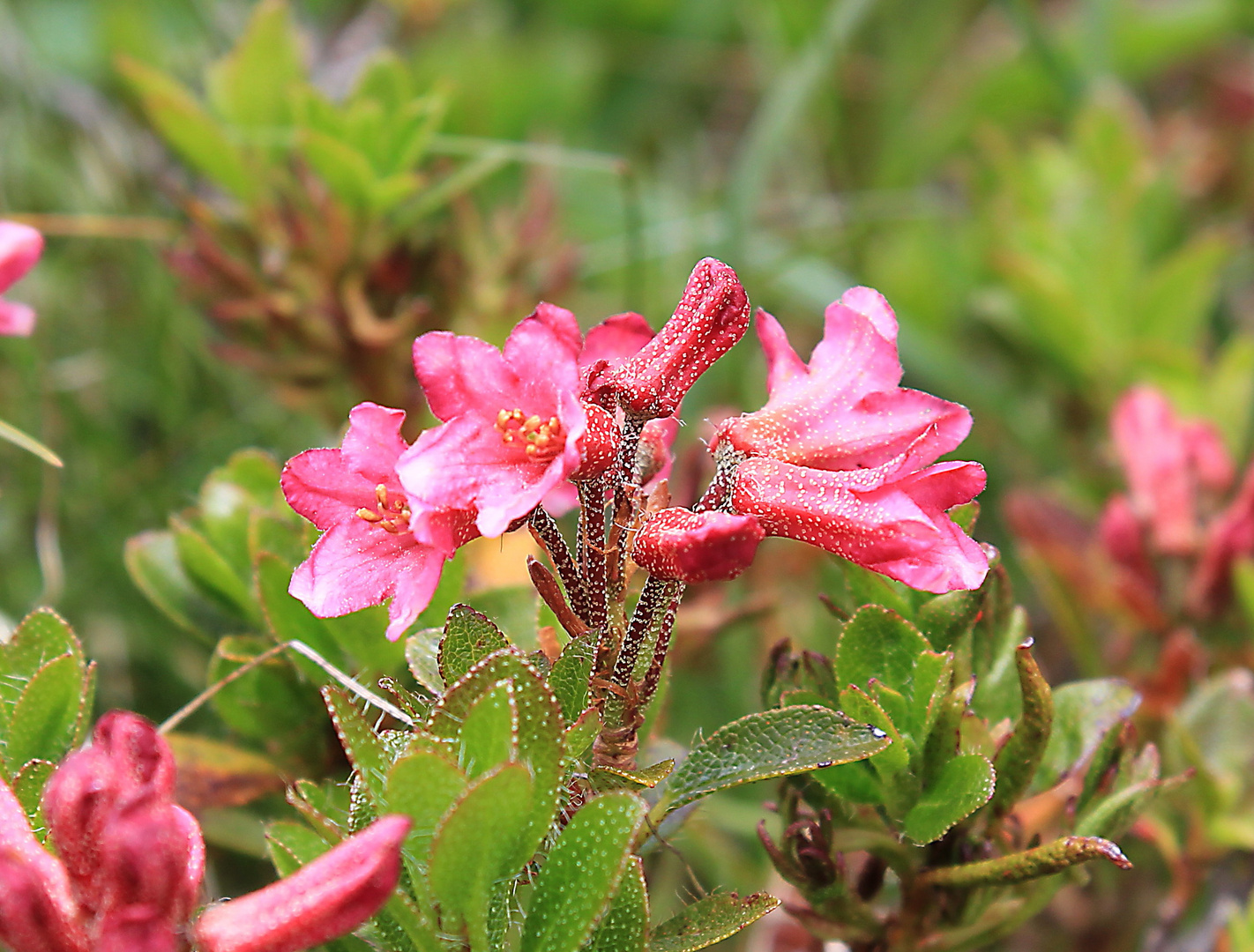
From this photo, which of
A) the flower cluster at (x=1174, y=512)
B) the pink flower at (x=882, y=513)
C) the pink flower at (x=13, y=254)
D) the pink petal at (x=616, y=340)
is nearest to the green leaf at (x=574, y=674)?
the pink flower at (x=882, y=513)

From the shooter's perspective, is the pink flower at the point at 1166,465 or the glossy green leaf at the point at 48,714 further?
the pink flower at the point at 1166,465

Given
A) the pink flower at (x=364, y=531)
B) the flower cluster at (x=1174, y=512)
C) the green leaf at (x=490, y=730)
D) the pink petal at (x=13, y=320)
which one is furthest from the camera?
the flower cluster at (x=1174, y=512)

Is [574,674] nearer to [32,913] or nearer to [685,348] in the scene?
[685,348]

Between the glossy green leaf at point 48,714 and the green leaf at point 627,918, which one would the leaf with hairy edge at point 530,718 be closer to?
the green leaf at point 627,918

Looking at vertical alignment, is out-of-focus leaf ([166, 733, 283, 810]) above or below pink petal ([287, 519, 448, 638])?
below

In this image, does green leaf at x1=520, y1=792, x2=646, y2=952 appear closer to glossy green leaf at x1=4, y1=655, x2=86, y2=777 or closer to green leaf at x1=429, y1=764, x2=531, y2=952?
green leaf at x1=429, y1=764, x2=531, y2=952

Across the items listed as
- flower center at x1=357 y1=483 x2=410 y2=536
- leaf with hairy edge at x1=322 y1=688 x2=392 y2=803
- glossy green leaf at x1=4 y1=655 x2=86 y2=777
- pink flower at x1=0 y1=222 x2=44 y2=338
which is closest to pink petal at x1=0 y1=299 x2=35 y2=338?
pink flower at x1=0 y1=222 x2=44 y2=338

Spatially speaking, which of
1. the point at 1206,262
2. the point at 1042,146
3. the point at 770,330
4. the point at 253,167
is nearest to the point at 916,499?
the point at 770,330
